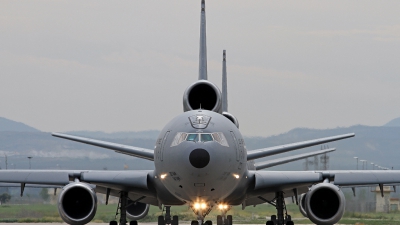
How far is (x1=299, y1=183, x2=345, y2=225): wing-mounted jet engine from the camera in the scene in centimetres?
2092

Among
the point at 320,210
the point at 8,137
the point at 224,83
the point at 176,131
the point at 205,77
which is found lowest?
the point at 320,210

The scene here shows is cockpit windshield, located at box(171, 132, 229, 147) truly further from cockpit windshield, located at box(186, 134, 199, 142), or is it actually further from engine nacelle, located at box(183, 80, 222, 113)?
engine nacelle, located at box(183, 80, 222, 113)

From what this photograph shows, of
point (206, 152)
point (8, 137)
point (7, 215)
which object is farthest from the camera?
point (8, 137)

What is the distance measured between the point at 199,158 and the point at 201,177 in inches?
26.8

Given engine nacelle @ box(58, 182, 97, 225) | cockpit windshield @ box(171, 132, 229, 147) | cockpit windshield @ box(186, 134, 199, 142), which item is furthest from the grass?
cockpit windshield @ box(186, 134, 199, 142)

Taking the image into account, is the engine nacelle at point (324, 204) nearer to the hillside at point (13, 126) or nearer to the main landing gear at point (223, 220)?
the main landing gear at point (223, 220)

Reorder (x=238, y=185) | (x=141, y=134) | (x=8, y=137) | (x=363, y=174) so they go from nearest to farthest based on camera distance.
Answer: (x=238, y=185), (x=363, y=174), (x=141, y=134), (x=8, y=137)

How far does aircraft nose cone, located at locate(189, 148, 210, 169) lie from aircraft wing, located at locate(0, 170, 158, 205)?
4.30m

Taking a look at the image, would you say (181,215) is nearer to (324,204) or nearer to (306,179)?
(306,179)

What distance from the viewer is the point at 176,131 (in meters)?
18.3

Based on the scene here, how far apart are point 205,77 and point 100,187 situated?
16.5ft

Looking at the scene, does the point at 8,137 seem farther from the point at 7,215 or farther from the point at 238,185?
the point at 238,185

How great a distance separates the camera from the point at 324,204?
837 inches

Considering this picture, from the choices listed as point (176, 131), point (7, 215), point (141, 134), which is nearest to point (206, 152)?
point (176, 131)
